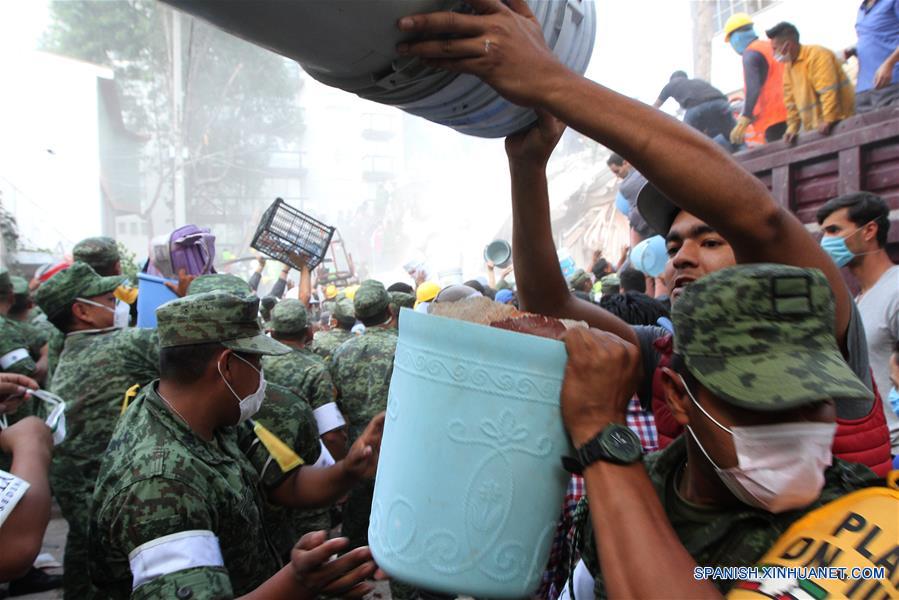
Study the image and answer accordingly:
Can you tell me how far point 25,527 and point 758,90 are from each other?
10242 millimetres

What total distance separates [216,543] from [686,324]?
1514 mm

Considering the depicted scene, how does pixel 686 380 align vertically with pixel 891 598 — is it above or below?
above

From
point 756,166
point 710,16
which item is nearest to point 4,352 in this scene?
point 756,166

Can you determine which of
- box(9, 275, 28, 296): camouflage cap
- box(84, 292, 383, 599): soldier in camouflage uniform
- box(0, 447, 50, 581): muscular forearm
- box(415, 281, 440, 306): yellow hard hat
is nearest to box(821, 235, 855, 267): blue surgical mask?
box(84, 292, 383, 599): soldier in camouflage uniform

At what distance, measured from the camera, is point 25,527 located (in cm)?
187

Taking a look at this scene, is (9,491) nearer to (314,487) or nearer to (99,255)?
(314,487)

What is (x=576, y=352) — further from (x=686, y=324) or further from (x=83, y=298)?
(x=83, y=298)

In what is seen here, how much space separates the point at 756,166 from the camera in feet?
21.3

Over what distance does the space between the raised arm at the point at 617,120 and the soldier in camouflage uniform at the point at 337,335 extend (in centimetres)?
454

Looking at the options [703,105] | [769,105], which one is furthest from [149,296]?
[703,105]

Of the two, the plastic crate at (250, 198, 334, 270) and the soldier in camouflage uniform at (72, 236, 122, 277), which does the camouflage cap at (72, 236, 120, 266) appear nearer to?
the soldier in camouflage uniform at (72, 236, 122, 277)

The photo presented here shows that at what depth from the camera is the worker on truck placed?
8516mm

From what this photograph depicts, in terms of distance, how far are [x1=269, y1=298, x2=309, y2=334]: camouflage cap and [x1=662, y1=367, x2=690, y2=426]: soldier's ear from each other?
4.10m

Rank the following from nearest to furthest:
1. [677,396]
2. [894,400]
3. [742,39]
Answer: [677,396]
[894,400]
[742,39]
